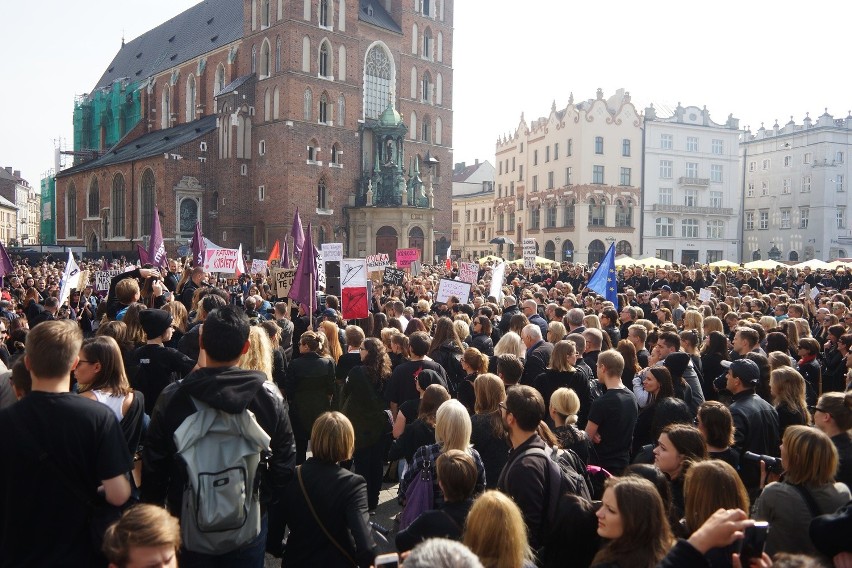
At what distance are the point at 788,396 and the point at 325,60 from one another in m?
44.4

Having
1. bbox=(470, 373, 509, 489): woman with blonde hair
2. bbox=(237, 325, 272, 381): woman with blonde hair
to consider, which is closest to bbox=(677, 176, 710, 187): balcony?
bbox=(470, 373, 509, 489): woman with blonde hair

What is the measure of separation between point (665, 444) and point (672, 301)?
10386mm

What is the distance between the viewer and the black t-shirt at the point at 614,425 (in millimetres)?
5668

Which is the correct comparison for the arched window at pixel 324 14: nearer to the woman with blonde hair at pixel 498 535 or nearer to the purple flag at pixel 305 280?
the purple flag at pixel 305 280

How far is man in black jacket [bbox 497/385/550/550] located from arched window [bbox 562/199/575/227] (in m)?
56.9

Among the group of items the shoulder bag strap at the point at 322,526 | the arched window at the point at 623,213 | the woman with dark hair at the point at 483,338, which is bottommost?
the shoulder bag strap at the point at 322,526

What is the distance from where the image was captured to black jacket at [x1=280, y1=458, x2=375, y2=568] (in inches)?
156

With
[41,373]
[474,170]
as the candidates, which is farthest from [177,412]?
[474,170]

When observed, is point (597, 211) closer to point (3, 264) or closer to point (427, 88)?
point (427, 88)

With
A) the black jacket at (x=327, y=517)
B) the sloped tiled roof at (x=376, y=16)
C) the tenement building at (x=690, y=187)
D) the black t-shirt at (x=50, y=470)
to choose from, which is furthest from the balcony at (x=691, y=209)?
the black t-shirt at (x=50, y=470)

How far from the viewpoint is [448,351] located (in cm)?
786

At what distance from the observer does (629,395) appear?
5.77 meters

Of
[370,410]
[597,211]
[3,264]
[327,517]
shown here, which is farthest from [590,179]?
[327,517]

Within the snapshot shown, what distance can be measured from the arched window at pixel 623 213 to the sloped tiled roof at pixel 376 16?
23.7 metres
